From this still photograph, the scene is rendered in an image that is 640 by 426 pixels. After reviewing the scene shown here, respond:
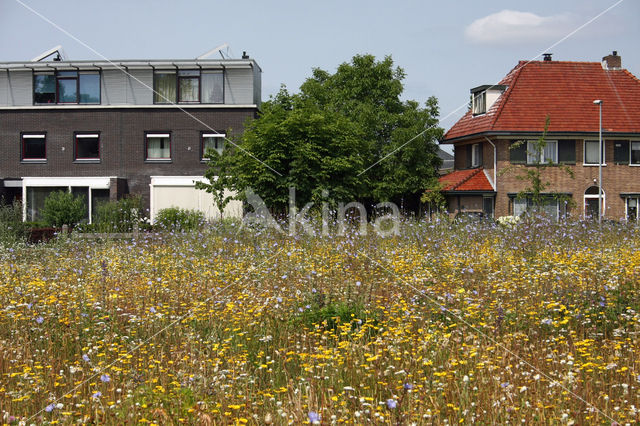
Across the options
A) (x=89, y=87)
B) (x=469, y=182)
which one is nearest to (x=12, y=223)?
(x=89, y=87)

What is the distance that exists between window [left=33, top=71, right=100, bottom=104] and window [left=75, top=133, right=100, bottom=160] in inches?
79.7

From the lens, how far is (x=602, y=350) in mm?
5559

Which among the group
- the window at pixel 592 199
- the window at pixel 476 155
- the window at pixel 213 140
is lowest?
the window at pixel 592 199

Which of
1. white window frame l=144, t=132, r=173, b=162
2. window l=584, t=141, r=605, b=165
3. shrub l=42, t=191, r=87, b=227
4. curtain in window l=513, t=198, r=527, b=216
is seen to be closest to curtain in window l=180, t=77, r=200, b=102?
white window frame l=144, t=132, r=173, b=162

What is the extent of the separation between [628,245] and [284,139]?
41.6 ft

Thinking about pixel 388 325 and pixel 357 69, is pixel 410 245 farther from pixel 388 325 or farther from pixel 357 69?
pixel 357 69

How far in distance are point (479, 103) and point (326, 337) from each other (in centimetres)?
3142

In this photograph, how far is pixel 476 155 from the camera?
33.7 m

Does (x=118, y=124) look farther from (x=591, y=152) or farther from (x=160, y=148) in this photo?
(x=591, y=152)

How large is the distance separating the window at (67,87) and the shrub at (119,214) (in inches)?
260

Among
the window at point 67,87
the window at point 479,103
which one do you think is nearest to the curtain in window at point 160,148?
the window at point 67,87

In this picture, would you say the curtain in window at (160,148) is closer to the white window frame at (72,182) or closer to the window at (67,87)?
the white window frame at (72,182)

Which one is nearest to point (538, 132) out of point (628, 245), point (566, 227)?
point (566, 227)

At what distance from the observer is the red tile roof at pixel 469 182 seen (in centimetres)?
3119
